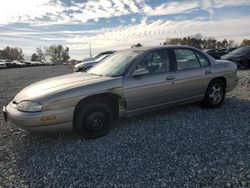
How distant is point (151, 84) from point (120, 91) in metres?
0.67

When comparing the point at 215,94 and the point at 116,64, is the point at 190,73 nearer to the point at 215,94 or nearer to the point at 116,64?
the point at 215,94

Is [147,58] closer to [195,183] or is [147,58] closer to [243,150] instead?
[243,150]

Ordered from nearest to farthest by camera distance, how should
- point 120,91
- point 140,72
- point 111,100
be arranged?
point 120,91
point 111,100
point 140,72

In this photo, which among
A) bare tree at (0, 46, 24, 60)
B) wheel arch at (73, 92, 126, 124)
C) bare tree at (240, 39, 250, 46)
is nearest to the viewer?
wheel arch at (73, 92, 126, 124)

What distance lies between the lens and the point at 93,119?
4719mm

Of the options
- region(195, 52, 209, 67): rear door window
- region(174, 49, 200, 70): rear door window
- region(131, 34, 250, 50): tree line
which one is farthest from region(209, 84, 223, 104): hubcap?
region(131, 34, 250, 50): tree line

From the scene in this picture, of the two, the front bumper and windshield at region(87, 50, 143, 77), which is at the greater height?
windshield at region(87, 50, 143, 77)

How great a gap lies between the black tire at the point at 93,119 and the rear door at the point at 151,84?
17.6 inches

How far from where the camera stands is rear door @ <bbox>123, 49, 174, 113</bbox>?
16.4 ft

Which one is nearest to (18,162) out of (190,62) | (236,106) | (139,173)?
(139,173)

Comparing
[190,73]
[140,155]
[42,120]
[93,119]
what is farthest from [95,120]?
[190,73]

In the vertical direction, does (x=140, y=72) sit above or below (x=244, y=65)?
above

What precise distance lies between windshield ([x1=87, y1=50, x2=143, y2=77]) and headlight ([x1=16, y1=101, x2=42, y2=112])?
57.4 inches

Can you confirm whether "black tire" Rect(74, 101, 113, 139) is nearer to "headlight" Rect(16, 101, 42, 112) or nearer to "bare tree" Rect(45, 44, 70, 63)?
"headlight" Rect(16, 101, 42, 112)
